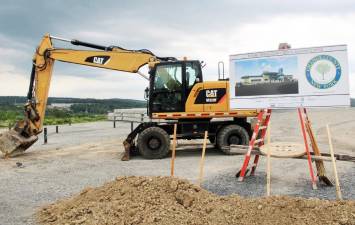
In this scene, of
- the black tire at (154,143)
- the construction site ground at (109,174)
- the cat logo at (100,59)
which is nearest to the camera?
the construction site ground at (109,174)

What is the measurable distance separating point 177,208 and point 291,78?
4140 mm

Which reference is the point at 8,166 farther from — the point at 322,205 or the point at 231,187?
the point at 322,205

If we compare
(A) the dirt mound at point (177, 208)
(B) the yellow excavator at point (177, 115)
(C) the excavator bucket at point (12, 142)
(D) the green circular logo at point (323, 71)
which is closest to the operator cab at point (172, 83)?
(B) the yellow excavator at point (177, 115)

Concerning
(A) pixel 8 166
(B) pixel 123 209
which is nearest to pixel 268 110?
(B) pixel 123 209

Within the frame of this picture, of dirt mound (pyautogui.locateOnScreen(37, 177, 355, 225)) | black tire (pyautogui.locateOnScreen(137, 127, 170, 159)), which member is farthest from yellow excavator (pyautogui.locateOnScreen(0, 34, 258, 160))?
dirt mound (pyautogui.locateOnScreen(37, 177, 355, 225))

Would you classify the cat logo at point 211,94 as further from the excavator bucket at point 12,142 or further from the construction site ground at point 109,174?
the excavator bucket at point 12,142

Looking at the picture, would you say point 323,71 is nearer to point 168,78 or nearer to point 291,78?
point 291,78

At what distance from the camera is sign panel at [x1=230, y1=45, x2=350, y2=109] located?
28.6 feet

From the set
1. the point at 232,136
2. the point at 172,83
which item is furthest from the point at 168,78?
the point at 232,136

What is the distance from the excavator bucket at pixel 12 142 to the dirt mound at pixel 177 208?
8.46 metres

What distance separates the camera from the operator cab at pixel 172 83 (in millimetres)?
14977

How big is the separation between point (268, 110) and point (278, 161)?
370 cm

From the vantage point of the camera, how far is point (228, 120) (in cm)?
1557

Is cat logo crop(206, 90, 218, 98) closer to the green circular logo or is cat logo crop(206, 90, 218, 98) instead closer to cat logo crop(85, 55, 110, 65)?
cat logo crop(85, 55, 110, 65)
